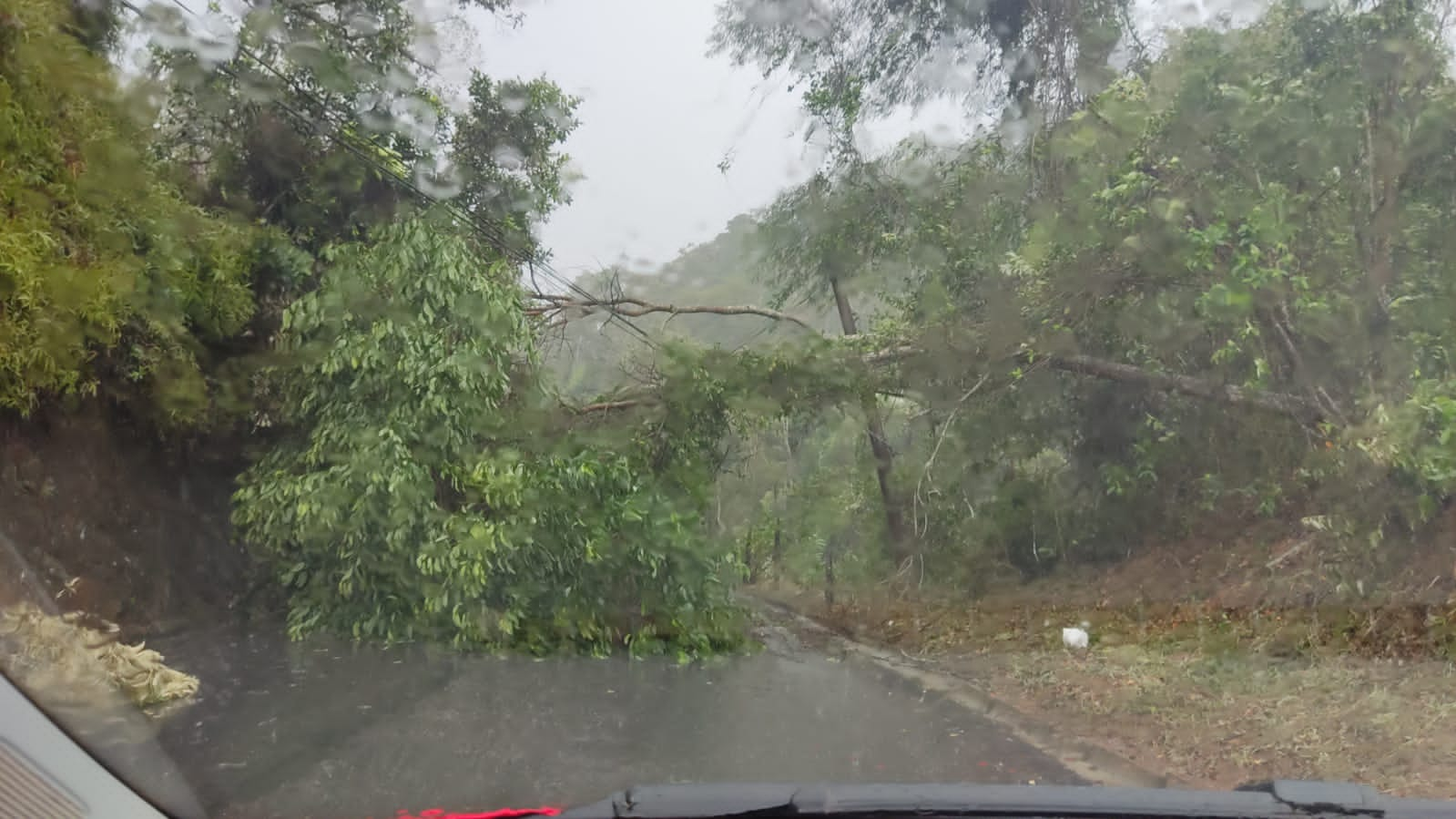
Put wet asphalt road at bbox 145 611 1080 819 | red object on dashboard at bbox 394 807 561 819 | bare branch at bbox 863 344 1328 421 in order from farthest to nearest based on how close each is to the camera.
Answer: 1. bare branch at bbox 863 344 1328 421
2. wet asphalt road at bbox 145 611 1080 819
3. red object on dashboard at bbox 394 807 561 819

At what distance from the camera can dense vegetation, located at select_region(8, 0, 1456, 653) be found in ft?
20.7

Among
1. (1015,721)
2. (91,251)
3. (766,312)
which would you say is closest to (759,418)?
(766,312)

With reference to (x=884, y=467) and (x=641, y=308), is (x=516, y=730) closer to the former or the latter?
(x=641, y=308)

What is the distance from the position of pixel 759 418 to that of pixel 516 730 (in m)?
3.51

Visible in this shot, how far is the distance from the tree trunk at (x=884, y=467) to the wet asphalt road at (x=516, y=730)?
7.07 ft

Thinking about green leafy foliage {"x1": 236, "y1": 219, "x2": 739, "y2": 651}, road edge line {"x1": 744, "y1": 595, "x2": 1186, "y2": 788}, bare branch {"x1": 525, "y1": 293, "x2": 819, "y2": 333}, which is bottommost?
road edge line {"x1": 744, "y1": 595, "x2": 1186, "y2": 788}

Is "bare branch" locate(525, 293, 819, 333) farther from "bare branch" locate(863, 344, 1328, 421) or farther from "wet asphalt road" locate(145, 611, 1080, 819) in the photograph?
"wet asphalt road" locate(145, 611, 1080, 819)

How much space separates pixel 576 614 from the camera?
21.1 ft

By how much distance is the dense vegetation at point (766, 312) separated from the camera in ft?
20.7

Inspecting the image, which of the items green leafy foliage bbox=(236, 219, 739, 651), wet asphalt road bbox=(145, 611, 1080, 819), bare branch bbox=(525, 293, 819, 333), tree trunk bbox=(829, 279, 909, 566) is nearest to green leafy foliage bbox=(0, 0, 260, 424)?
green leafy foliage bbox=(236, 219, 739, 651)

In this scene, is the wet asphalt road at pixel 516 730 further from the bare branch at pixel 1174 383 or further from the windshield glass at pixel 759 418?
the bare branch at pixel 1174 383

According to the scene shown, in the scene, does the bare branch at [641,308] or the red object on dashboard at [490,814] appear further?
the bare branch at [641,308]

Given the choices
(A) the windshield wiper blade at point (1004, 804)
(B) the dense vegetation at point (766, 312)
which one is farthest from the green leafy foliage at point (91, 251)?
(A) the windshield wiper blade at point (1004, 804)

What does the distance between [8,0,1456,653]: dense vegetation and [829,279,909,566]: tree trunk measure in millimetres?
35
